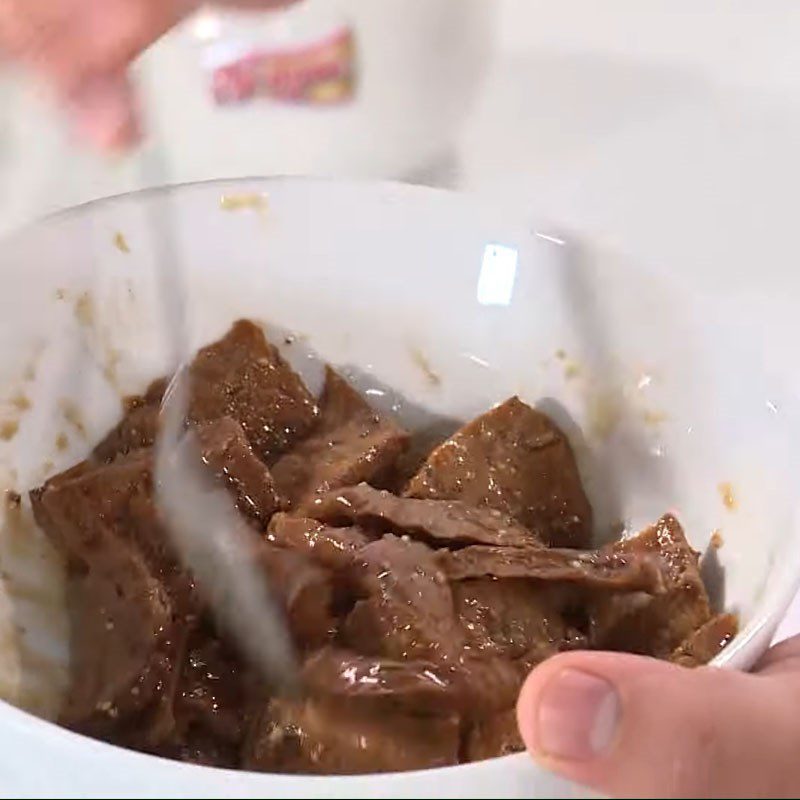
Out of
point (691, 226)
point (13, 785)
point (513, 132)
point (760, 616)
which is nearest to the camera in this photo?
point (13, 785)

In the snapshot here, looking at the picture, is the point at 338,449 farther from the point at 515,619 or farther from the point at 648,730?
the point at 648,730

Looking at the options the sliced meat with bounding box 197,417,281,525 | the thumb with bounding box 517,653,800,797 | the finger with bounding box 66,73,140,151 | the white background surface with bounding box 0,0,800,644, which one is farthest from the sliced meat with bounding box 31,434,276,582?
the white background surface with bounding box 0,0,800,644

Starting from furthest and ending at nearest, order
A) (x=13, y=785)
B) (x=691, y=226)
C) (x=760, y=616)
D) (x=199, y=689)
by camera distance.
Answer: (x=691, y=226), (x=199, y=689), (x=760, y=616), (x=13, y=785)

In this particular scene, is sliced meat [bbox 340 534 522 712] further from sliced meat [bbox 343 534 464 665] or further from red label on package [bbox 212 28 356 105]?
red label on package [bbox 212 28 356 105]

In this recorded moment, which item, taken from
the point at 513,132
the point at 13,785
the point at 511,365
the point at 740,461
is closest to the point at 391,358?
the point at 511,365

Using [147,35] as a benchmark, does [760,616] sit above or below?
below

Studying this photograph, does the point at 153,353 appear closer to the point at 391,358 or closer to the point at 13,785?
the point at 391,358
